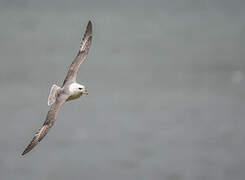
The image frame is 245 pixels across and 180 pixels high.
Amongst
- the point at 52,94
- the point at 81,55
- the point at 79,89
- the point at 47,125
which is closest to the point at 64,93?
the point at 79,89

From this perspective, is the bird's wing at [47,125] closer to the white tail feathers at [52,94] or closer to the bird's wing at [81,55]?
the white tail feathers at [52,94]

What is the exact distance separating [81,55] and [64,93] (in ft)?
7.47

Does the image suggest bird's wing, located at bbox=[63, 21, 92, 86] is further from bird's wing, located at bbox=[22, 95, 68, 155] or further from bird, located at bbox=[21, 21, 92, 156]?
bird's wing, located at bbox=[22, 95, 68, 155]

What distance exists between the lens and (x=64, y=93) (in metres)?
19.9

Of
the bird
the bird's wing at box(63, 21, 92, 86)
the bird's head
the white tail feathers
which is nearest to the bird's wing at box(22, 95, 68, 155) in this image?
the bird

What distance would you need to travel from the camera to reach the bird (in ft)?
62.4

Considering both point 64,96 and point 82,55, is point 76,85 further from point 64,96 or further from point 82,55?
point 82,55

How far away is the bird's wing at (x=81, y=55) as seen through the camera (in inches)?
821

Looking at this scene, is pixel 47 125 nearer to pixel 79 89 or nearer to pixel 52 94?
pixel 79 89

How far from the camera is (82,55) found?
2172 centimetres

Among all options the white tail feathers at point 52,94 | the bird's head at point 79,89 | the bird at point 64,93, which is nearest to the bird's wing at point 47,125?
the bird at point 64,93

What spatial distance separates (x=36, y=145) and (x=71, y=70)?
3.40 meters

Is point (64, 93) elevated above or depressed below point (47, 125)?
above

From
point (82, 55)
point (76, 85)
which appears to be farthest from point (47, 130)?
point (82, 55)
